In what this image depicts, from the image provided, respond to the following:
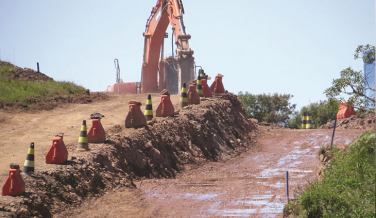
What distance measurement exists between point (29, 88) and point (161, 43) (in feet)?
45.0

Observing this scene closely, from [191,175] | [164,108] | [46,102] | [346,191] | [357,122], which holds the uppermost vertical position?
[46,102]

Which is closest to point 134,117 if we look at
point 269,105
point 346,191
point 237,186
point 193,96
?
point 237,186

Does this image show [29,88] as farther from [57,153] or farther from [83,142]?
[57,153]

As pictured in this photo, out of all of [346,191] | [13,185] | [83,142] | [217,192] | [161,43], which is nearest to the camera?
[346,191]

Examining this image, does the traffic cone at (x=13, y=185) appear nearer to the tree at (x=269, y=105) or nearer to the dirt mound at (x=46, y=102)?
the dirt mound at (x=46, y=102)

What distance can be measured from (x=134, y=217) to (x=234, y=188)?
8.55 ft

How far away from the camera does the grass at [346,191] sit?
7.83 m

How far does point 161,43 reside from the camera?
35219 mm

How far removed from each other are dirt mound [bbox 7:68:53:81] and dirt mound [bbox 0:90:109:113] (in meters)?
3.31

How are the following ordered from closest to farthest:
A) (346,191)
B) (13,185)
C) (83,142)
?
(346,191) < (13,185) < (83,142)

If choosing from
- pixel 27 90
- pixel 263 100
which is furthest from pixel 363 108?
pixel 263 100

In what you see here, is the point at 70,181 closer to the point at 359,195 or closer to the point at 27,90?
the point at 359,195

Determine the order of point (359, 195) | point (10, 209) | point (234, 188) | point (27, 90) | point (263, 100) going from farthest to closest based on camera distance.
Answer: point (263, 100)
point (27, 90)
point (234, 188)
point (10, 209)
point (359, 195)

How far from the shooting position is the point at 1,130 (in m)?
15.4
